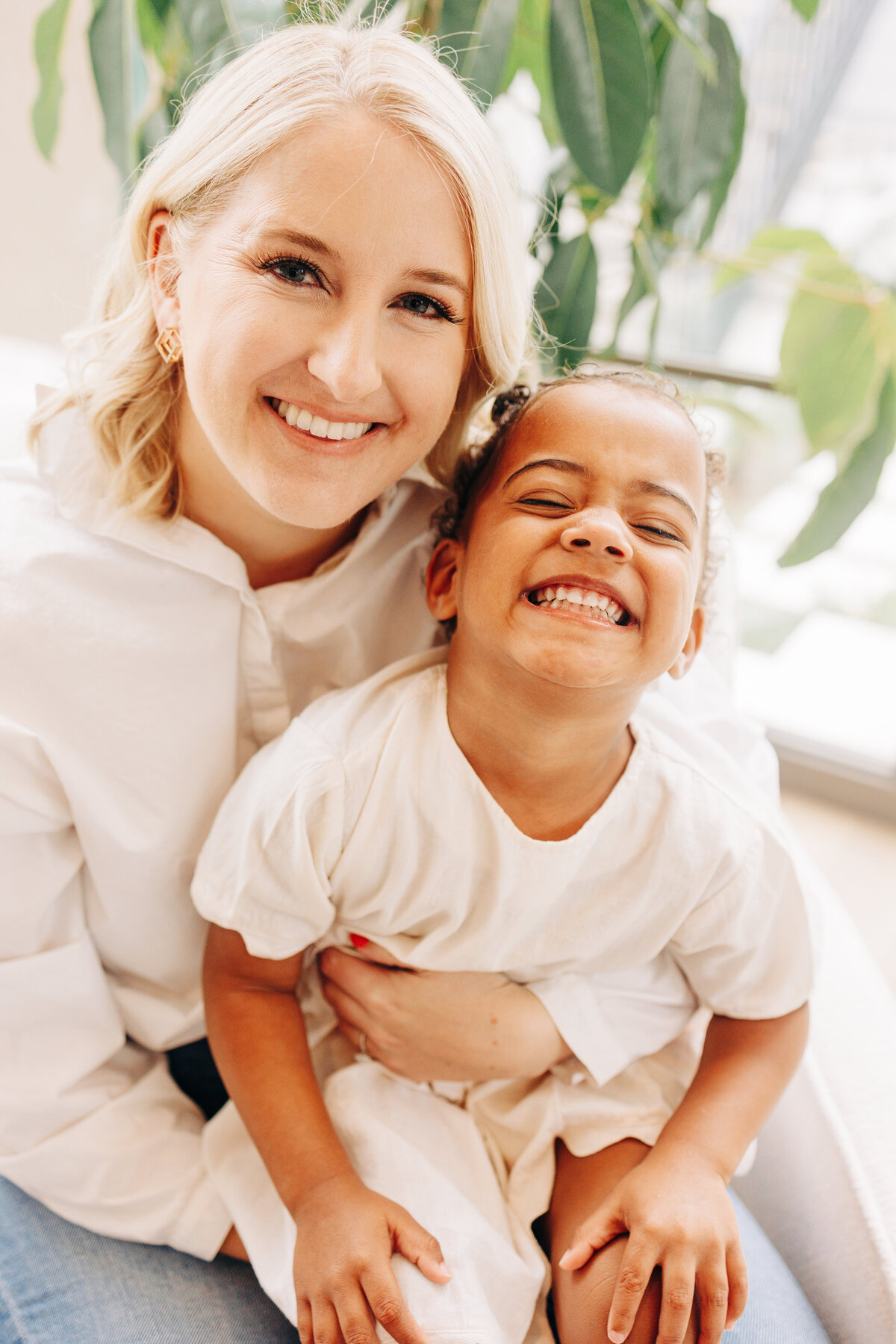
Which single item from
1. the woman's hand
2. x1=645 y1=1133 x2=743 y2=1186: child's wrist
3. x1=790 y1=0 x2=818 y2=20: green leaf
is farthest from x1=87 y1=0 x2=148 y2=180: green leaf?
x1=645 y1=1133 x2=743 y2=1186: child's wrist

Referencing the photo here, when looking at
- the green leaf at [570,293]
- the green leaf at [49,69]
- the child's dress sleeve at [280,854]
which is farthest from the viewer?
the green leaf at [570,293]

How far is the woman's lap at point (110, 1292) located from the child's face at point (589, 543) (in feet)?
2.21

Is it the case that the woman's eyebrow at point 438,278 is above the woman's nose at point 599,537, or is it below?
above

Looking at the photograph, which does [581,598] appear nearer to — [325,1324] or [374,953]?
[374,953]

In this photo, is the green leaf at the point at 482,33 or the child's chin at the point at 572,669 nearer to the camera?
the child's chin at the point at 572,669

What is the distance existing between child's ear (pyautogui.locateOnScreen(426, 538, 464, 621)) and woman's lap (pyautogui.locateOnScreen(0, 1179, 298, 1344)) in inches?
27.6

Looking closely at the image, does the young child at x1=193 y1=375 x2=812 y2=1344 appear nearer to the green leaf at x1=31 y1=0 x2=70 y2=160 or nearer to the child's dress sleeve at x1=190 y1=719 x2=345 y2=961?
the child's dress sleeve at x1=190 y1=719 x2=345 y2=961

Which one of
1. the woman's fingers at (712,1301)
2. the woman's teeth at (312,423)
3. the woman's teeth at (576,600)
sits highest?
the woman's teeth at (312,423)

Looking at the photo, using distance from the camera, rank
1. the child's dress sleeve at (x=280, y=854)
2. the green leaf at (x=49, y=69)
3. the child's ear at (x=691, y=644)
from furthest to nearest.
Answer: the green leaf at (x=49, y=69) → the child's ear at (x=691, y=644) → the child's dress sleeve at (x=280, y=854)

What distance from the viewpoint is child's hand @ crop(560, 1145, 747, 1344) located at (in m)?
0.81

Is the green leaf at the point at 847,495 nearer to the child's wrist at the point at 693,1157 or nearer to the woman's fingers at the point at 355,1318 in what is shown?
the child's wrist at the point at 693,1157

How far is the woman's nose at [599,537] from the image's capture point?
32.4 inches

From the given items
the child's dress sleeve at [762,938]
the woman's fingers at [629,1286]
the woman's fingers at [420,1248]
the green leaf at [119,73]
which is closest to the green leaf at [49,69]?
the green leaf at [119,73]

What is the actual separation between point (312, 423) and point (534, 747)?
14.4 inches
